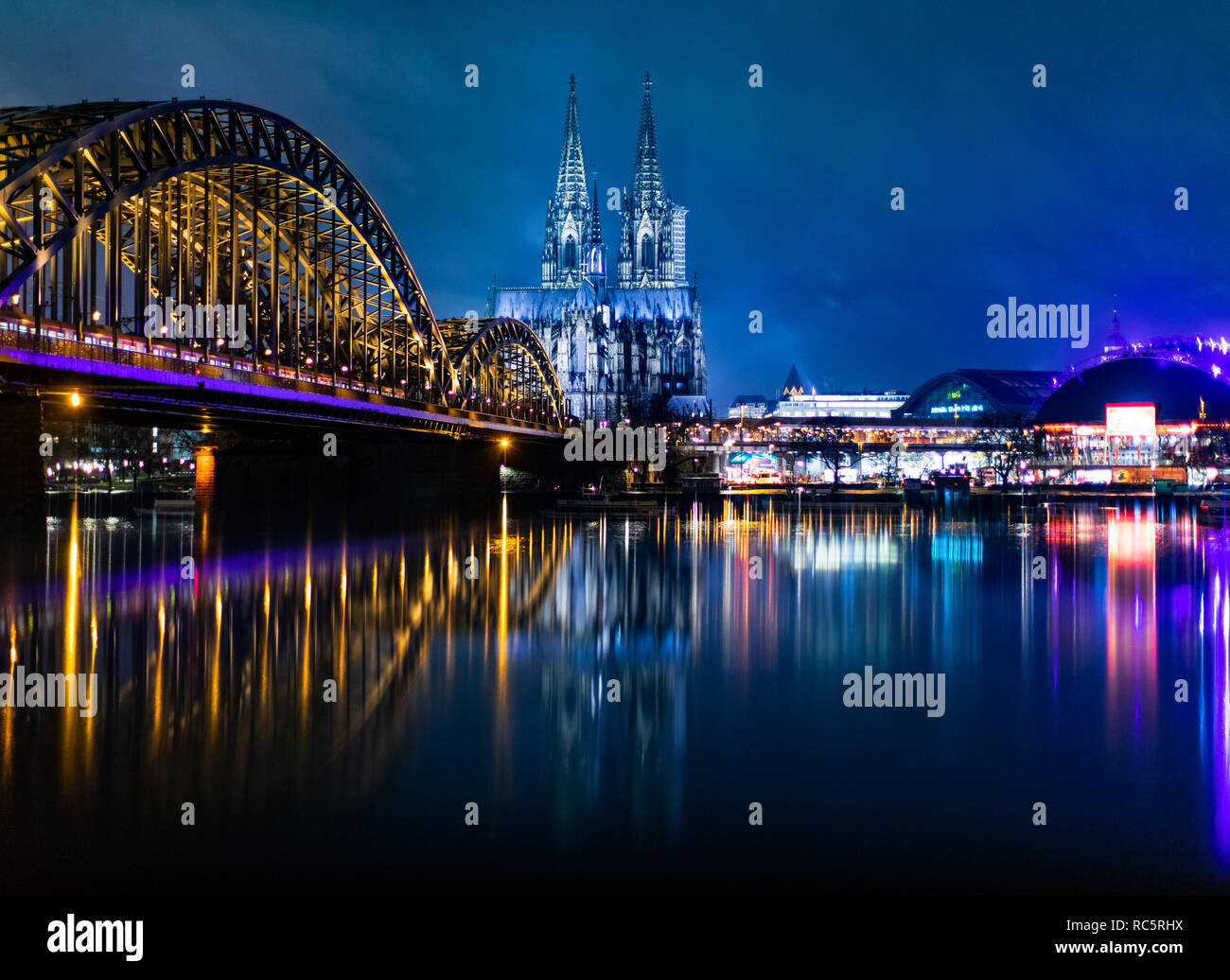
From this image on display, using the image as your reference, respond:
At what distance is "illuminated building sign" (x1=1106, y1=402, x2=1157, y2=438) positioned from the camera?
16012 cm

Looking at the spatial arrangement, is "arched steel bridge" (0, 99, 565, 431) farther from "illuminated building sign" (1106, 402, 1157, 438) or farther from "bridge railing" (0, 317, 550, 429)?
"illuminated building sign" (1106, 402, 1157, 438)

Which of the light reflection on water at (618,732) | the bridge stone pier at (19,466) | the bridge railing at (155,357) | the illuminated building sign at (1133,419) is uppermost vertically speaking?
the illuminated building sign at (1133,419)

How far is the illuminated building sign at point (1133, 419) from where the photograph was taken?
160125 millimetres

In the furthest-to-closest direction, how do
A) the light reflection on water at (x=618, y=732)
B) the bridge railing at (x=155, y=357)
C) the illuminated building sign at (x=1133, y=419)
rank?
1. the illuminated building sign at (x=1133, y=419)
2. the bridge railing at (x=155, y=357)
3. the light reflection on water at (x=618, y=732)

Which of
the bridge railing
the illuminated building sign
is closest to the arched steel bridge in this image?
the bridge railing

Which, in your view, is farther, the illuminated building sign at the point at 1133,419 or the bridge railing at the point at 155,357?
the illuminated building sign at the point at 1133,419

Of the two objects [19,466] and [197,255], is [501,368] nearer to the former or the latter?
[197,255]

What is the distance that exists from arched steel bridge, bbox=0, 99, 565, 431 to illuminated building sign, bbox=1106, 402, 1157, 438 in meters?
106

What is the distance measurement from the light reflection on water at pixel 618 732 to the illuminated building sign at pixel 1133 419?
463 feet

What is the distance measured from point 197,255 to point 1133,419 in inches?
5431

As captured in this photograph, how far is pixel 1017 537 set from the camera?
56.8 m

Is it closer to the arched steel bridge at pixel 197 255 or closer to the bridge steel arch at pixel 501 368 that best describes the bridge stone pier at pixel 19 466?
the arched steel bridge at pixel 197 255

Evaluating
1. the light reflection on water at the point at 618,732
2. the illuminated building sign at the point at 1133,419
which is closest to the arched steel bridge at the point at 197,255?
the light reflection on water at the point at 618,732

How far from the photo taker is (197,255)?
67.9 m
